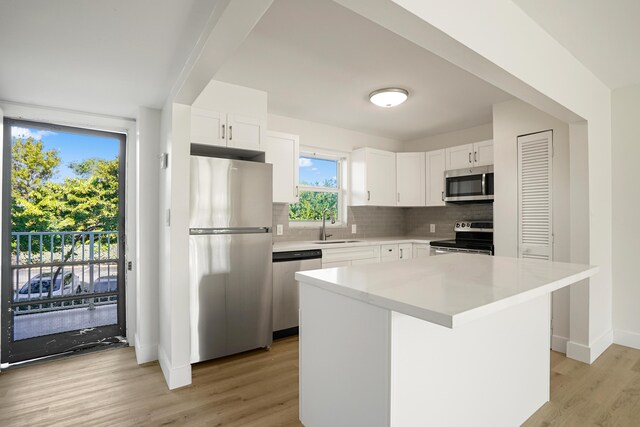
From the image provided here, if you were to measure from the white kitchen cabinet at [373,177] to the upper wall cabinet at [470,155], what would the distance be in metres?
0.78

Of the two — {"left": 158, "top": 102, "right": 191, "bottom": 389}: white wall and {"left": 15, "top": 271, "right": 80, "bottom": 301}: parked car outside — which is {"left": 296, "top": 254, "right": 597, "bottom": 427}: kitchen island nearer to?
{"left": 158, "top": 102, "right": 191, "bottom": 389}: white wall

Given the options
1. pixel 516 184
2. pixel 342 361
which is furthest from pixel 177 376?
pixel 516 184

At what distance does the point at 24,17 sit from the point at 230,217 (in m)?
1.71

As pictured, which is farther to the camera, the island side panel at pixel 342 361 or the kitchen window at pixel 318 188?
the kitchen window at pixel 318 188

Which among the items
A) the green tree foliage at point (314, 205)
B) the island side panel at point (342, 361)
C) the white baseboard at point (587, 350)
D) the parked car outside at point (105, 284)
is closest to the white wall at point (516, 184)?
the white baseboard at point (587, 350)

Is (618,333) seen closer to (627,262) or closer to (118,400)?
(627,262)

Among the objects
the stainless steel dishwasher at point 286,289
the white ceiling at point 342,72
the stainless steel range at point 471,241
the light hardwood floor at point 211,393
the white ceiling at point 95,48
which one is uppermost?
the white ceiling at point 342,72

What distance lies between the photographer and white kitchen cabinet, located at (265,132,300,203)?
3584 mm

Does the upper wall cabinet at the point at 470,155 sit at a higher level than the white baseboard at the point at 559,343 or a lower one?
higher

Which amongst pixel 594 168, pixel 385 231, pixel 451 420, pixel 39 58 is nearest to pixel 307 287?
pixel 451 420

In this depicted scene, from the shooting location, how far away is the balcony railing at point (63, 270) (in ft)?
10.1

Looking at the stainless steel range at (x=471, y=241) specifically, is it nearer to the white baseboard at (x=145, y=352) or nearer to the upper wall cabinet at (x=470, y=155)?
the upper wall cabinet at (x=470, y=155)

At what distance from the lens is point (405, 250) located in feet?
14.3

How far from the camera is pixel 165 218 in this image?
265 cm
